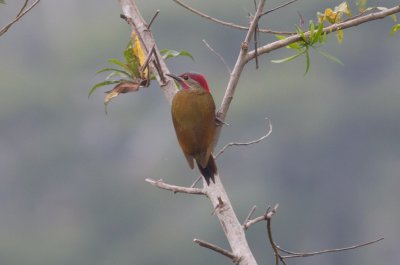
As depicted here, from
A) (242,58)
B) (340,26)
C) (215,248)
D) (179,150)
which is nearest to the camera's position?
(215,248)

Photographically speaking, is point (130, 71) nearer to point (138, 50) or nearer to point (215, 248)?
point (138, 50)

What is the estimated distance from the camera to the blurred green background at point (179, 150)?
83562 mm

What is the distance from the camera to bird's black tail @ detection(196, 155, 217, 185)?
492 cm

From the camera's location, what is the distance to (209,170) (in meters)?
5.04

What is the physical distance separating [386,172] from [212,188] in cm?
8655

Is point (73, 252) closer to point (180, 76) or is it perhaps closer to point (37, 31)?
point (37, 31)

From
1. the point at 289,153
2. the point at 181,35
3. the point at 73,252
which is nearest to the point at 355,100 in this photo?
the point at 289,153

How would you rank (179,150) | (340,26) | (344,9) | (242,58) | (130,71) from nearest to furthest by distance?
(242,58) → (340,26) → (344,9) → (130,71) → (179,150)

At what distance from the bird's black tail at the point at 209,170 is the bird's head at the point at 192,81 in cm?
49

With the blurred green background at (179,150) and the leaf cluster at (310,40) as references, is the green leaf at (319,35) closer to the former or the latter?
the leaf cluster at (310,40)

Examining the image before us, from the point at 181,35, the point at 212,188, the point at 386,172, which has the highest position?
the point at 212,188

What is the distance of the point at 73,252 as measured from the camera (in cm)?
8744

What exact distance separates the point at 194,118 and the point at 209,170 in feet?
1.86

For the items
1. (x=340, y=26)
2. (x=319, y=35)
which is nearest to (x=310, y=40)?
(x=319, y=35)
